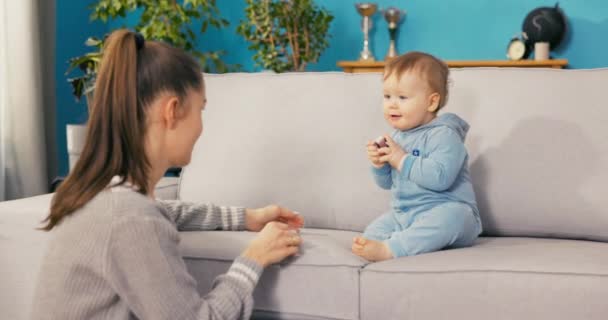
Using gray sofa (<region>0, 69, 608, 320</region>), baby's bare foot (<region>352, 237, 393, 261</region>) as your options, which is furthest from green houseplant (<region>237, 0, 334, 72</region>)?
baby's bare foot (<region>352, 237, 393, 261</region>)

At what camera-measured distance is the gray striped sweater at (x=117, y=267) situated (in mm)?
1235

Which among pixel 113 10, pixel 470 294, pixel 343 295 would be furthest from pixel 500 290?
pixel 113 10

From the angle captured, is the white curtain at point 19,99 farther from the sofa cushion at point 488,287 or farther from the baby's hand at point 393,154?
the sofa cushion at point 488,287

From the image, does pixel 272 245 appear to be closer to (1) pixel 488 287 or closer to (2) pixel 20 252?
(1) pixel 488 287

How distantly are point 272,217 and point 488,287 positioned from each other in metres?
0.59

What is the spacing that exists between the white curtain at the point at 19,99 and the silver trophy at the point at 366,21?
74.6 inches

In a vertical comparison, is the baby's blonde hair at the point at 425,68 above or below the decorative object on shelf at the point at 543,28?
below

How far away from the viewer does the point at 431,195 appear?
6.21 ft

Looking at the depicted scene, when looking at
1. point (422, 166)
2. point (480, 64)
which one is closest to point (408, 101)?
point (422, 166)

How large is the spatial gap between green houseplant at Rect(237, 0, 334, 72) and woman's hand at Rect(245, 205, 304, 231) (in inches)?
92.9

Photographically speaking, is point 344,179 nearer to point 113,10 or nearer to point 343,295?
point 343,295

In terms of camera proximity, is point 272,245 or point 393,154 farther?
point 393,154

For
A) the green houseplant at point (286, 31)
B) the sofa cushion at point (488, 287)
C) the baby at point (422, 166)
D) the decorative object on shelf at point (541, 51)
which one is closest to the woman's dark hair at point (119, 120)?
the sofa cushion at point (488, 287)

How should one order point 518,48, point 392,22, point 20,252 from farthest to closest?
point 392,22, point 518,48, point 20,252
